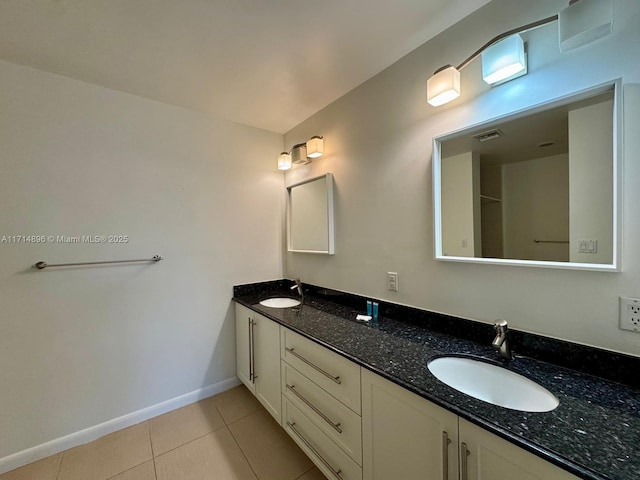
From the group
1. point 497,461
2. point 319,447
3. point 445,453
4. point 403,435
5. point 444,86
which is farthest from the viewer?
point 319,447

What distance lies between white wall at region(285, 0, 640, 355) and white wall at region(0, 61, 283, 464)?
3.00ft

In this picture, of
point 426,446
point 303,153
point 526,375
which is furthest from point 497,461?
point 303,153

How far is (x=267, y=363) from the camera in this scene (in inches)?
73.9

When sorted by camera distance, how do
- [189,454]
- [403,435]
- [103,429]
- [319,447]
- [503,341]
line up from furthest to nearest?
1. [103,429]
2. [189,454]
3. [319,447]
4. [503,341]
5. [403,435]

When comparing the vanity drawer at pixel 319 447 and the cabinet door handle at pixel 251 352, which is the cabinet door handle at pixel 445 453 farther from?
the cabinet door handle at pixel 251 352

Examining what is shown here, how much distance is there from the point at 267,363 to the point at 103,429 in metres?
1.22

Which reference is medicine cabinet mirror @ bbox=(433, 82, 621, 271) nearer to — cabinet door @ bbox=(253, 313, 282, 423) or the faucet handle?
the faucet handle

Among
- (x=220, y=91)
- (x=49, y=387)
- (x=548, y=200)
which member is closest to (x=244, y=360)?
(x=49, y=387)

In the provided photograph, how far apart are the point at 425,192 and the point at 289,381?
141 cm

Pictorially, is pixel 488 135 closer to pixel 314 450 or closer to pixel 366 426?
pixel 366 426

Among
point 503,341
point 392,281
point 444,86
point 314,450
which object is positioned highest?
point 444,86

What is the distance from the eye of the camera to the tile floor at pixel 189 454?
152 cm

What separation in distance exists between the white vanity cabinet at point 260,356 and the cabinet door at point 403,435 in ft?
2.65

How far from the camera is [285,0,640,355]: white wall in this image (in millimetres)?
929
